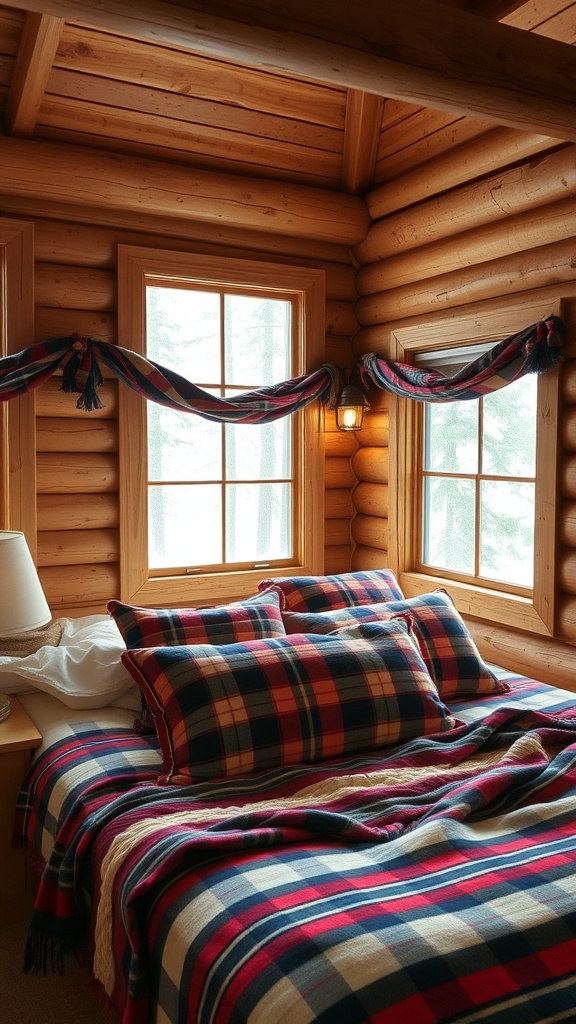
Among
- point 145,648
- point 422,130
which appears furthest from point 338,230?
point 145,648

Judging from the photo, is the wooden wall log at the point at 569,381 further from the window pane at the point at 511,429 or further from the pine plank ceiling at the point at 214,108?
the pine plank ceiling at the point at 214,108

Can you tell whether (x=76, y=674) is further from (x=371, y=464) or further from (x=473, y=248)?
(x=473, y=248)

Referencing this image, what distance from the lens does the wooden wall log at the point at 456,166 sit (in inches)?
123

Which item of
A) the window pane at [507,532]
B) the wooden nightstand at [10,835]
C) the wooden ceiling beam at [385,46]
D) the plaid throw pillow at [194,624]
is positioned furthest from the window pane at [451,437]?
the wooden nightstand at [10,835]

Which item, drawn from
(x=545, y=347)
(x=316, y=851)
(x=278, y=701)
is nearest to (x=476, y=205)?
(x=545, y=347)

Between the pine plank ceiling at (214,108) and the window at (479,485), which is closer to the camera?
the pine plank ceiling at (214,108)

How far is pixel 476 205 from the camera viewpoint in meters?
3.39

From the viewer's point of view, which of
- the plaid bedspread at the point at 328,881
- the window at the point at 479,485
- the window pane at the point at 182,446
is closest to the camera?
the plaid bedspread at the point at 328,881

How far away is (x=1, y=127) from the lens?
3377 mm

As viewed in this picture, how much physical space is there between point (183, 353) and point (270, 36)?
2.06 metres

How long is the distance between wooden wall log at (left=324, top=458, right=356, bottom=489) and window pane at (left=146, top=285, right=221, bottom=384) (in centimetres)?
79

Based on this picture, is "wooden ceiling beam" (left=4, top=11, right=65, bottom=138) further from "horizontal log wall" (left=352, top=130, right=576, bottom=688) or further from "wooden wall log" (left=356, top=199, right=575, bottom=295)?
"wooden wall log" (left=356, top=199, right=575, bottom=295)

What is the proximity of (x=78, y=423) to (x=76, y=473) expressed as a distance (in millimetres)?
222

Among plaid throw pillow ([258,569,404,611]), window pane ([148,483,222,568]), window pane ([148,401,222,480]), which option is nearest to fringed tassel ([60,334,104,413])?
window pane ([148,401,222,480])
